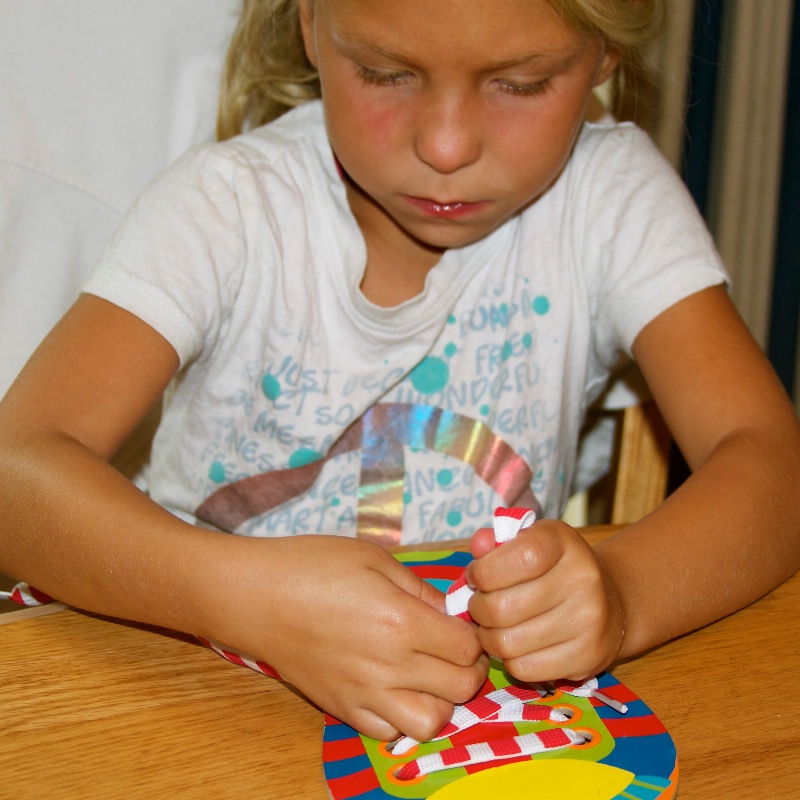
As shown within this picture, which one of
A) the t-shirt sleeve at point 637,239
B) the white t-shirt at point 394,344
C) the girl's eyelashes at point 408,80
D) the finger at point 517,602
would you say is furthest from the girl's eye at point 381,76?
the finger at point 517,602

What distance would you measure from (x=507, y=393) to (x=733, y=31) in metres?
0.68

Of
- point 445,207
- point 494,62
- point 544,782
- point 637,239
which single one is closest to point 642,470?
point 637,239

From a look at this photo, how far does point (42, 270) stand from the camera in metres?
0.96

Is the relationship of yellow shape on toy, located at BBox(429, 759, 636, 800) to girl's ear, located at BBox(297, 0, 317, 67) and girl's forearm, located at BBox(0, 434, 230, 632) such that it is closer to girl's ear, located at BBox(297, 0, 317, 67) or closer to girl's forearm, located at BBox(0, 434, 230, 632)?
girl's forearm, located at BBox(0, 434, 230, 632)

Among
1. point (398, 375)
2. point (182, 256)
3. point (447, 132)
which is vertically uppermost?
point (447, 132)

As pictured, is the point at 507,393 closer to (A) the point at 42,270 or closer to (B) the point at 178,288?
(B) the point at 178,288

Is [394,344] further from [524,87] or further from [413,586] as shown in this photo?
[413,586]

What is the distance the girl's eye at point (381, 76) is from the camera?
73cm

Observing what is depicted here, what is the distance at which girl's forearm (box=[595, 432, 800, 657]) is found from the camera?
61 cm

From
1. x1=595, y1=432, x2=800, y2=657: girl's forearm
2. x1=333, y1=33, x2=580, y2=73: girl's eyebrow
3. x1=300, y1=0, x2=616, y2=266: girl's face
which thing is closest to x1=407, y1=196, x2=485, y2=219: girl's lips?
x1=300, y1=0, x2=616, y2=266: girl's face

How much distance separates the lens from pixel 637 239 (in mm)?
901

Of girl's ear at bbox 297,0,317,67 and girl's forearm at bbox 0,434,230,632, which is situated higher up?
girl's ear at bbox 297,0,317,67

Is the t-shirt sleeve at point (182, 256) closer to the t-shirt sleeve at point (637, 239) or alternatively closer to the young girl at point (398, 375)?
the young girl at point (398, 375)

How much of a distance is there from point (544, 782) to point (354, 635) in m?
0.13
